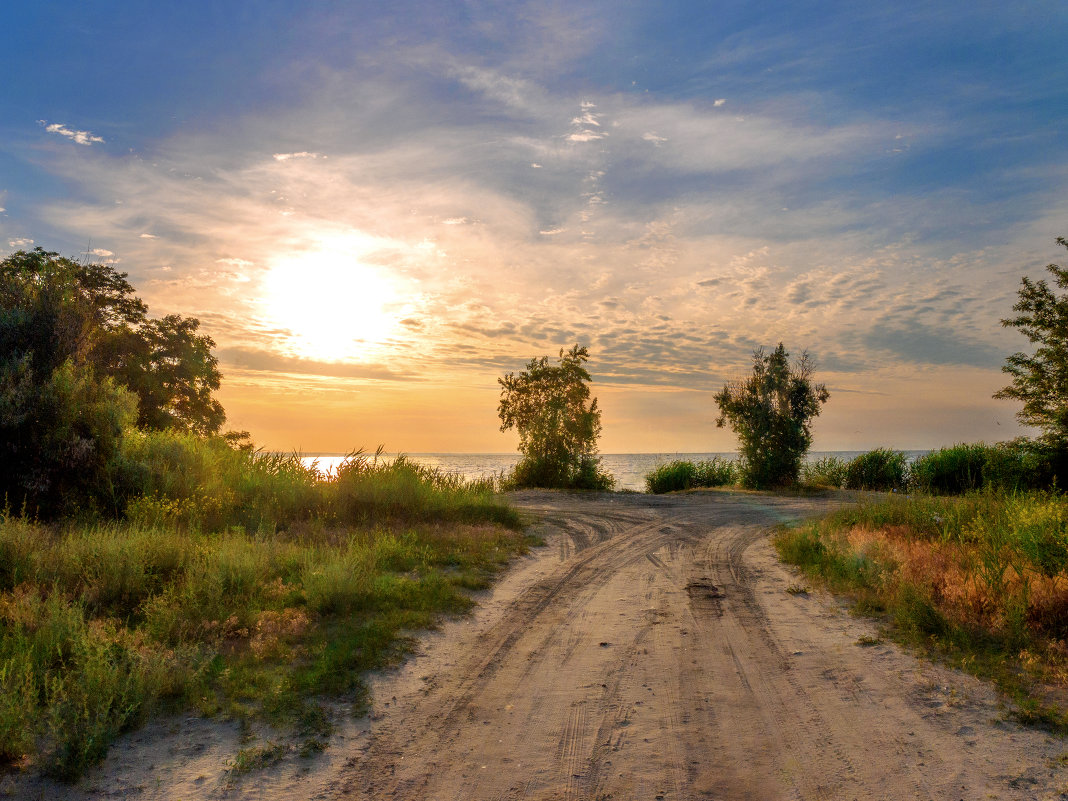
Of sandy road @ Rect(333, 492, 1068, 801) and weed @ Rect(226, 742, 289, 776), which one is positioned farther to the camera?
weed @ Rect(226, 742, 289, 776)

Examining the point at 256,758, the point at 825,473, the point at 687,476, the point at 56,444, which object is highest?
the point at 56,444

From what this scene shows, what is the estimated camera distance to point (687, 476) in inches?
1219

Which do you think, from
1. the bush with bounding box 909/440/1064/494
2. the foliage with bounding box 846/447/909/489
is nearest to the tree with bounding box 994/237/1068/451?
the bush with bounding box 909/440/1064/494

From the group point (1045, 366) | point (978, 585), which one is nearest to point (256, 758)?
point (978, 585)

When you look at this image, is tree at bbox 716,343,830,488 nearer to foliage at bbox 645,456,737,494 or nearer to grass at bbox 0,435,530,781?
foliage at bbox 645,456,737,494

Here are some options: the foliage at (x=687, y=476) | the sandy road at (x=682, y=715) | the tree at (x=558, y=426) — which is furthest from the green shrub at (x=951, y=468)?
the sandy road at (x=682, y=715)

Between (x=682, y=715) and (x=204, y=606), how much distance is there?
5.41 metres

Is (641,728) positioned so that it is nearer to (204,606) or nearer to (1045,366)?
(204,606)

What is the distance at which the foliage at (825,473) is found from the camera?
28656mm

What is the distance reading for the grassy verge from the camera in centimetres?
584

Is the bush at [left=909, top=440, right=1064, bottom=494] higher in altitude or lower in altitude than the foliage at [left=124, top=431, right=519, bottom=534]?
higher

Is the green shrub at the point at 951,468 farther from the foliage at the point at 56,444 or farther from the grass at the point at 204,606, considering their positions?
the foliage at the point at 56,444

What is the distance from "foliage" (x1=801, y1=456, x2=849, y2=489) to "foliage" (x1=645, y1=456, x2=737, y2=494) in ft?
10.7

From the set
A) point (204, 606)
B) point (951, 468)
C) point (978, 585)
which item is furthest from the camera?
point (951, 468)
